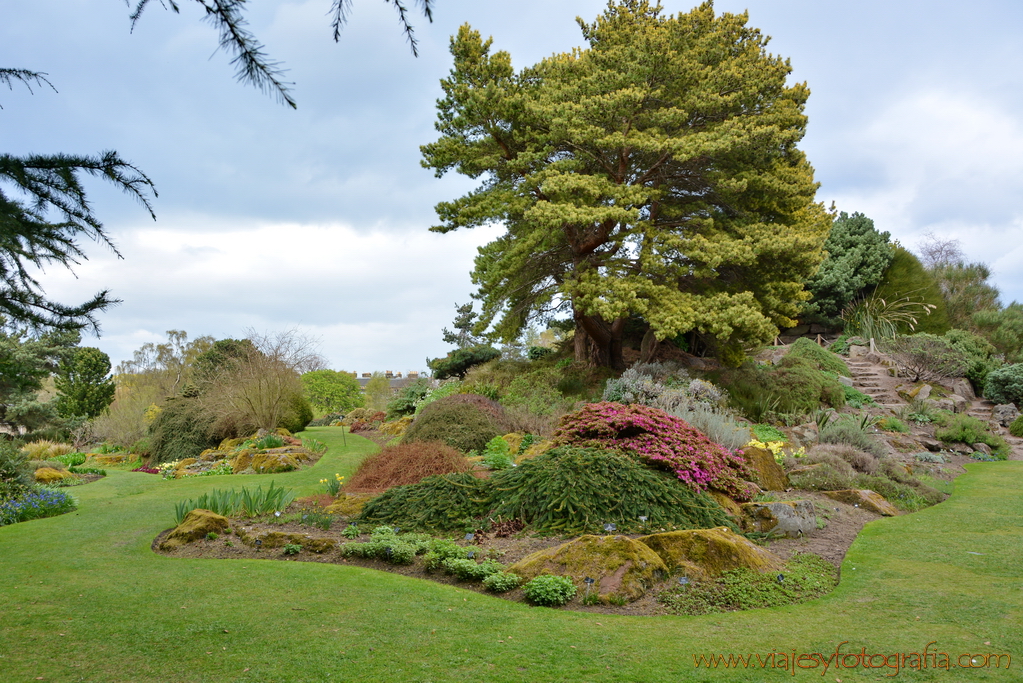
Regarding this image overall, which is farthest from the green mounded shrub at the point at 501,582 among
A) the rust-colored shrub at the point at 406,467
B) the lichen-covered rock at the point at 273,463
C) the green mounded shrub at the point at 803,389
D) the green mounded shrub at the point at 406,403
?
the green mounded shrub at the point at 406,403

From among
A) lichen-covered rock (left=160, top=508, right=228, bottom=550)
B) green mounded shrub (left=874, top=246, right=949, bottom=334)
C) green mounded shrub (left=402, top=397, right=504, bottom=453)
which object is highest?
green mounded shrub (left=874, top=246, right=949, bottom=334)

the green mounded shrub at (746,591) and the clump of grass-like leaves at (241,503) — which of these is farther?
the clump of grass-like leaves at (241,503)

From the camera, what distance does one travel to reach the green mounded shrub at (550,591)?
14.7 ft

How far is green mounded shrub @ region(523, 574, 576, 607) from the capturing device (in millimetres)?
4488

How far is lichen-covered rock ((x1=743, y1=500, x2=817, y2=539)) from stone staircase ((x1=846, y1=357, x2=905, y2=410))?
11.9 metres

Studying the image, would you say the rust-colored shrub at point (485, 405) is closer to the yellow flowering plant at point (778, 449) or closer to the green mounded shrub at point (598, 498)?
the yellow flowering plant at point (778, 449)

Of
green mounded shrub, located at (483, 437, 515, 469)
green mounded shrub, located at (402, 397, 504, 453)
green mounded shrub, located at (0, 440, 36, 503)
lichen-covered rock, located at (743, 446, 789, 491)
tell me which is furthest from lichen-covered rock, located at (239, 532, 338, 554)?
lichen-covered rock, located at (743, 446, 789, 491)

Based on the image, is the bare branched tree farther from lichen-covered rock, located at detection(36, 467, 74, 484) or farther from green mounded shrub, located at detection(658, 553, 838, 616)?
green mounded shrub, located at detection(658, 553, 838, 616)

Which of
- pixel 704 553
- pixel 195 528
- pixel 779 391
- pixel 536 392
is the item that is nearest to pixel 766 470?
pixel 704 553

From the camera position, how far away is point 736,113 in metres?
16.9

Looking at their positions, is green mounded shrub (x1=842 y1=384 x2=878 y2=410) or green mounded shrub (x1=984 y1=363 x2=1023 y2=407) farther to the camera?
green mounded shrub (x1=984 y1=363 x2=1023 y2=407)

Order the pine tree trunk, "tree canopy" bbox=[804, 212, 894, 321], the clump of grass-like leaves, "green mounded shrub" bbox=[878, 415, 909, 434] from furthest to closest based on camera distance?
1. "tree canopy" bbox=[804, 212, 894, 321]
2. the pine tree trunk
3. "green mounded shrub" bbox=[878, 415, 909, 434]
4. the clump of grass-like leaves

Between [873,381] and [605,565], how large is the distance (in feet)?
58.8

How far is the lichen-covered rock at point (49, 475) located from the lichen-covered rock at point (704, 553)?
34.5 ft
